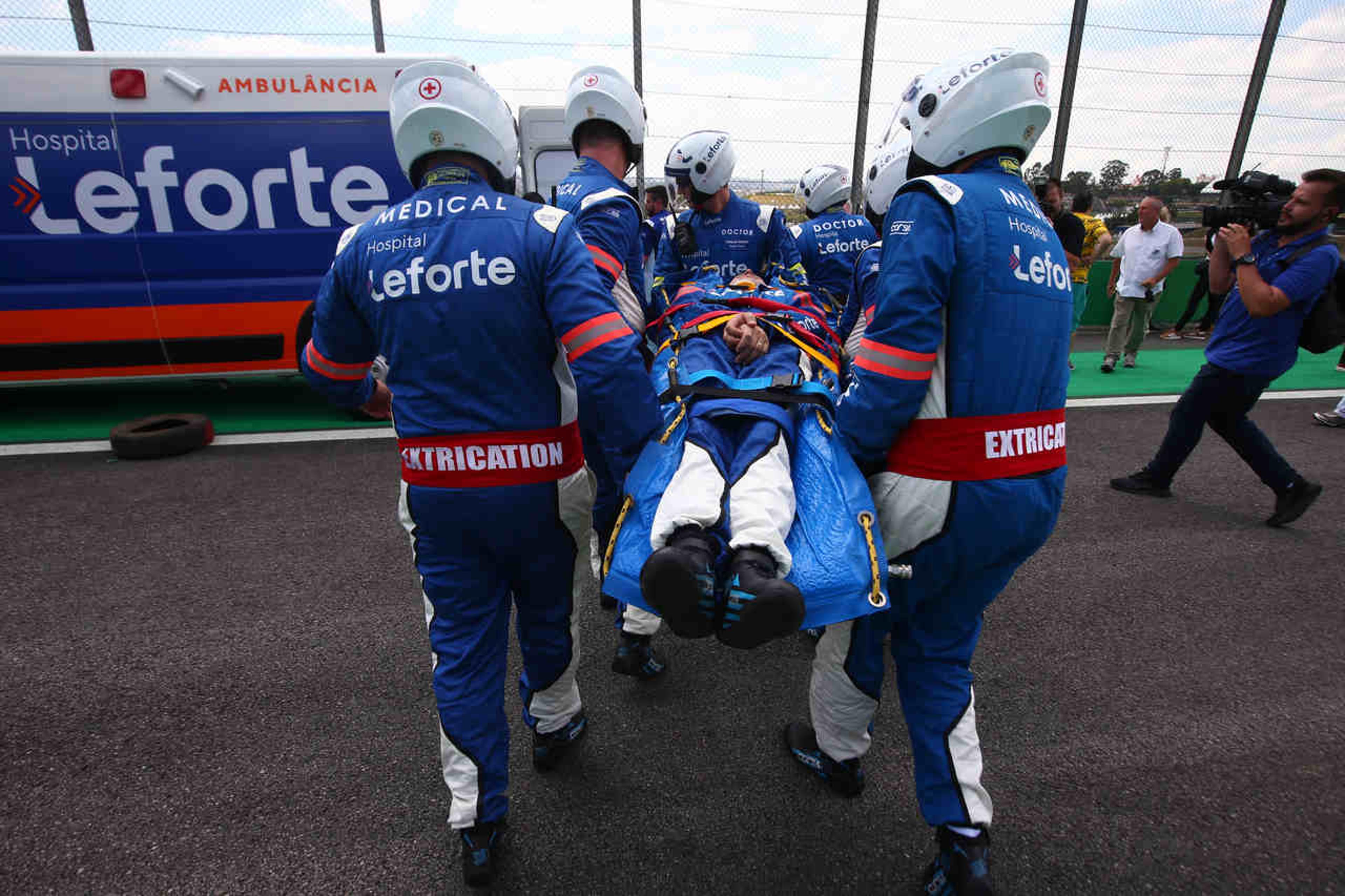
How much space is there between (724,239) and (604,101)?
1548mm

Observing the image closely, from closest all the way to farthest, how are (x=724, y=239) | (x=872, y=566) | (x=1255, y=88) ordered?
(x=872, y=566)
(x=724, y=239)
(x=1255, y=88)

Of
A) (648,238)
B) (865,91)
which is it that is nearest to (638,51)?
(865,91)

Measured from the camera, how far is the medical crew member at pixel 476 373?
67.9 inches

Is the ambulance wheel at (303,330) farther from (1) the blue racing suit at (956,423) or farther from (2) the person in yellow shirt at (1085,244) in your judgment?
(2) the person in yellow shirt at (1085,244)

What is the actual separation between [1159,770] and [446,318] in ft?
8.97

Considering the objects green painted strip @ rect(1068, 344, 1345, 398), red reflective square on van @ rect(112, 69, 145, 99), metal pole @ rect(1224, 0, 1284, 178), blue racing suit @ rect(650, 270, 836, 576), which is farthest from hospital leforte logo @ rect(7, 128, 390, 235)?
metal pole @ rect(1224, 0, 1284, 178)

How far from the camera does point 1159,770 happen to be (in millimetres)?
2295

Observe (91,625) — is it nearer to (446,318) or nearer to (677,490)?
(446,318)

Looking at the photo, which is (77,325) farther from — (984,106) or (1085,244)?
(1085,244)

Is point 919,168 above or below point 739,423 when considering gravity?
above

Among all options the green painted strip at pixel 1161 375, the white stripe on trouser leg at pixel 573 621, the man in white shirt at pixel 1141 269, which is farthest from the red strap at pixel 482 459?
the man in white shirt at pixel 1141 269

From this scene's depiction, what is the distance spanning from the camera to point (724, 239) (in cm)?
412

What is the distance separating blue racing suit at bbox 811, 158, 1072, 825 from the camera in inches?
65.0

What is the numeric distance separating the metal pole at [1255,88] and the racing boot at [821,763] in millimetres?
11938
